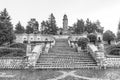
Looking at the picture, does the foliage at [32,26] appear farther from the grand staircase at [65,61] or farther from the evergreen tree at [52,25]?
the grand staircase at [65,61]

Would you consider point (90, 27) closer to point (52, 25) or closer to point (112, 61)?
point (52, 25)

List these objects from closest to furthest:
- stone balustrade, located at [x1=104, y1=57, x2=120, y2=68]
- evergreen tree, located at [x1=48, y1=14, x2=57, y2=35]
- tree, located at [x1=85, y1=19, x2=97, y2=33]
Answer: stone balustrade, located at [x1=104, y1=57, x2=120, y2=68], evergreen tree, located at [x1=48, y1=14, x2=57, y2=35], tree, located at [x1=85, y1=19, x2=97, y2=33]

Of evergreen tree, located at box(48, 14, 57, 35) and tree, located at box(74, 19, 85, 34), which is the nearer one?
evergreen tree, located at box(48, 14, 57, 35)

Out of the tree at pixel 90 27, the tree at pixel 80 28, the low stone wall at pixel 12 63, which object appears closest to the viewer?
the low stone wall at pixel 12 63

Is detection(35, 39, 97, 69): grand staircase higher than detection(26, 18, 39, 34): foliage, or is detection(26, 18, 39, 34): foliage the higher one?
detection(26, 18, 39, 34): foliage

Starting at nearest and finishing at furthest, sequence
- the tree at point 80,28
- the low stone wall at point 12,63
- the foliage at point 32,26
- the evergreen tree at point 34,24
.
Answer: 1. the low stone wall at point 12,63
2. the tree at point 80,28
3. the foliage at point 32,26
4. the evergreen tree at point 34,24

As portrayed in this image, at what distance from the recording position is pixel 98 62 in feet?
28.3

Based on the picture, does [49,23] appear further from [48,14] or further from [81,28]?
[81,28]

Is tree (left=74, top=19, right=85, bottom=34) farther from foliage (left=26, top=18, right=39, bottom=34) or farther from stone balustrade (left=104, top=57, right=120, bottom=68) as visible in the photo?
stone balustrade (left=104, top=57, right=120, bottom=68)

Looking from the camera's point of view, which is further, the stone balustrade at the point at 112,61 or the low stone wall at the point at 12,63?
the stone balustrade at the point at 112,61

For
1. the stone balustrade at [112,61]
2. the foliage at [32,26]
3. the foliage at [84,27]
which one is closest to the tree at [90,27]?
the foliage at [84,27]

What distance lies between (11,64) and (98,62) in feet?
21.8

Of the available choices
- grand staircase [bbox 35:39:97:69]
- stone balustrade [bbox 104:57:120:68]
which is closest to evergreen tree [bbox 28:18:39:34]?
grand staircase [bbox 35:39:97:69]

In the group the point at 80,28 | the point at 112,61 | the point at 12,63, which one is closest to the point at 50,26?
the point at 80,28
